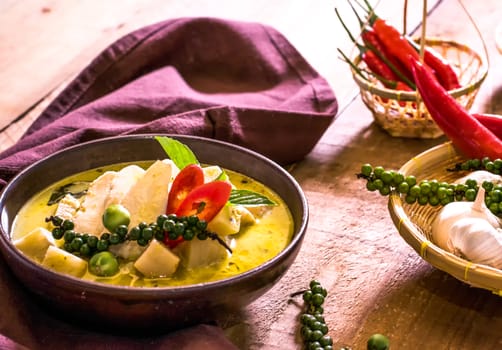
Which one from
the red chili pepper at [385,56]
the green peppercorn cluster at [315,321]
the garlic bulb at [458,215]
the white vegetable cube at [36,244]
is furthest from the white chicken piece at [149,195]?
the red chili pepper at [385,56]

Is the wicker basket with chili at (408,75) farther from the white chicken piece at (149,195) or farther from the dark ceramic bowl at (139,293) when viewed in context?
the white chicken piece at (149,195)

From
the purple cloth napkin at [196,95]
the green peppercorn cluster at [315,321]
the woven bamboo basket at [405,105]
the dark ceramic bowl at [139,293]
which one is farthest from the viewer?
the woven bamboo basket at [405,105]

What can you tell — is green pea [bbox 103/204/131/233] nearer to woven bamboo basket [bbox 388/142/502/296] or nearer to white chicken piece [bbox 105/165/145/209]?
white chicken piece [bbox 105/165/145/209]

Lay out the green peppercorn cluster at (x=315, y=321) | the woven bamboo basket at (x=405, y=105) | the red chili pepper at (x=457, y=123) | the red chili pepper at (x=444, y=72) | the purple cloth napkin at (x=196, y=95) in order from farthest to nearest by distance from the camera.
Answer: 1. the red chili pepper at (x=444, y=72)
2. the woven bamboo basket at (x=405, y=105)
3. the purple cloth napkin at (x=196, y=95)
4. the red chili pepper at (x=457, y=123)
5. the green peppercorn cluster at (x=315, y=321)

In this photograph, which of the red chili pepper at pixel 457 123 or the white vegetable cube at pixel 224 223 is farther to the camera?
the red chili pepper at pixel 457 123

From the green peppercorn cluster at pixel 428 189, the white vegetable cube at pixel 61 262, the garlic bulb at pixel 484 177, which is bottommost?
the garlic bulb at pixel 484 177

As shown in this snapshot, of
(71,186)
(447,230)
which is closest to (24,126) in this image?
(71,186)
